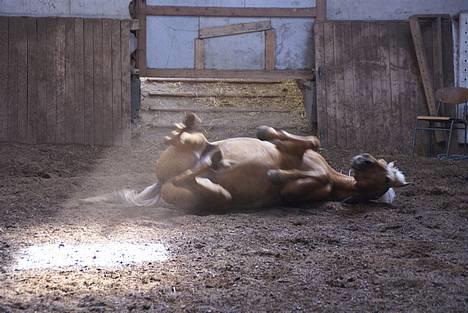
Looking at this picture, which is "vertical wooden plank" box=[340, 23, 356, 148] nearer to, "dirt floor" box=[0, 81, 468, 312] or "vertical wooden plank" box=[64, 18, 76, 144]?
"dirt floor" box=[0, 81, 468, 312]

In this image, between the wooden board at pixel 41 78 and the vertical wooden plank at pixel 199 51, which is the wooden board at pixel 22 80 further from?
the vertical wooden plank at pixel 199 51

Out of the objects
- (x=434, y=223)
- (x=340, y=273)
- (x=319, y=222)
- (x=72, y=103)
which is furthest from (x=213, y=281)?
(x=72, y=103)

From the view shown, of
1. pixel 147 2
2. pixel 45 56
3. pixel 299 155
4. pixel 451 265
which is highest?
pixel 147 2

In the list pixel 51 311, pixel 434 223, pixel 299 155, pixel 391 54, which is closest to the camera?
pixel 51 311

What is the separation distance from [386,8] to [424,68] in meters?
1.19

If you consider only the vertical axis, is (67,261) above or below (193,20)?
below

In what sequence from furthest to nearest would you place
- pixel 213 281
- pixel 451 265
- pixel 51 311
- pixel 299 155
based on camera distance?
pixel 299 155 < pixel 451 265 < pixel 213 281 < pixel 51 311

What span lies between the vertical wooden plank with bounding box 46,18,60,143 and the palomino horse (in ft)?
17.2

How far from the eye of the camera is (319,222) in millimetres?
4938

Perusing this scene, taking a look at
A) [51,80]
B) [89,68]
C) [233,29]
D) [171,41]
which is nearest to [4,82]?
[51,80]

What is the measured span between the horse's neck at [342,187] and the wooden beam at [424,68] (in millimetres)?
5654

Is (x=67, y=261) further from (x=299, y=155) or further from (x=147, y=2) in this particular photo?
(x=147, y=2)

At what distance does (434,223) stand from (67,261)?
2.64m

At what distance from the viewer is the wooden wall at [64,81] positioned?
1027 centimetres
